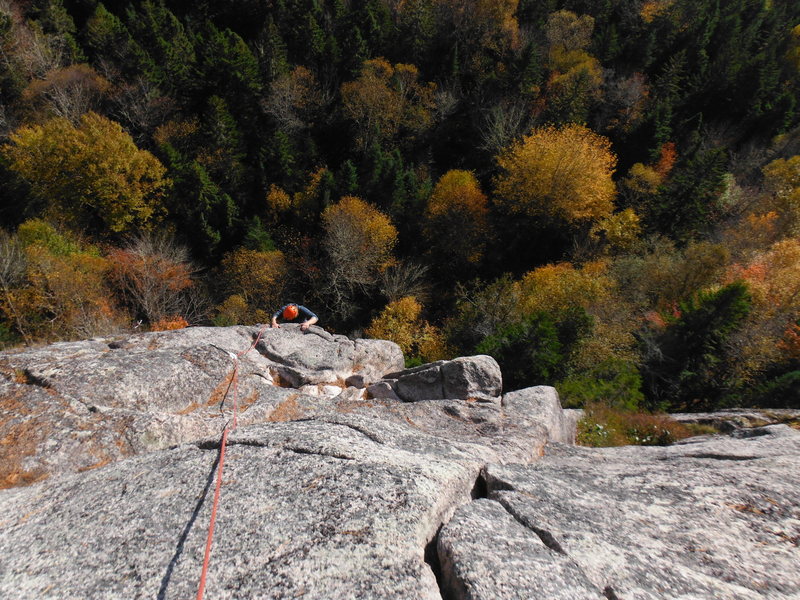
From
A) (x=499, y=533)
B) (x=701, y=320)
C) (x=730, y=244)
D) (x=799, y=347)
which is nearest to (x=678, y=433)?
(x=701, y=320)

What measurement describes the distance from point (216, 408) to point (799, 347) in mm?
23991

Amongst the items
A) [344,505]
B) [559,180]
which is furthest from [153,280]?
[344,505]

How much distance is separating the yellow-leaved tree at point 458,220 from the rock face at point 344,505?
25.9 meters

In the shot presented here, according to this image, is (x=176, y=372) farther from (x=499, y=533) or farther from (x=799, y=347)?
(x=799, y=347)

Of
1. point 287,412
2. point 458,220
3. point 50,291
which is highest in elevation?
point 458,220

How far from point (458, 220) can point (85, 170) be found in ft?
92.8

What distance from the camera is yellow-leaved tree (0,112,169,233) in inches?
1182

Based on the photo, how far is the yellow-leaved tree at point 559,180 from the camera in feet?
96.2

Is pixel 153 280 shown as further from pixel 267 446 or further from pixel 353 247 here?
pixel 267 446

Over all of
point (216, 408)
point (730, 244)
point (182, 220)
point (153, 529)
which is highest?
point (182, 220)

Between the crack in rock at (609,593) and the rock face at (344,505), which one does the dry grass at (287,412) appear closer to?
the rock face at (344,505)

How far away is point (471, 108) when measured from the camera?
128 feet

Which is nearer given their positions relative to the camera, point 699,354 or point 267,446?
point 267,446

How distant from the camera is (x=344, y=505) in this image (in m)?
4.03
